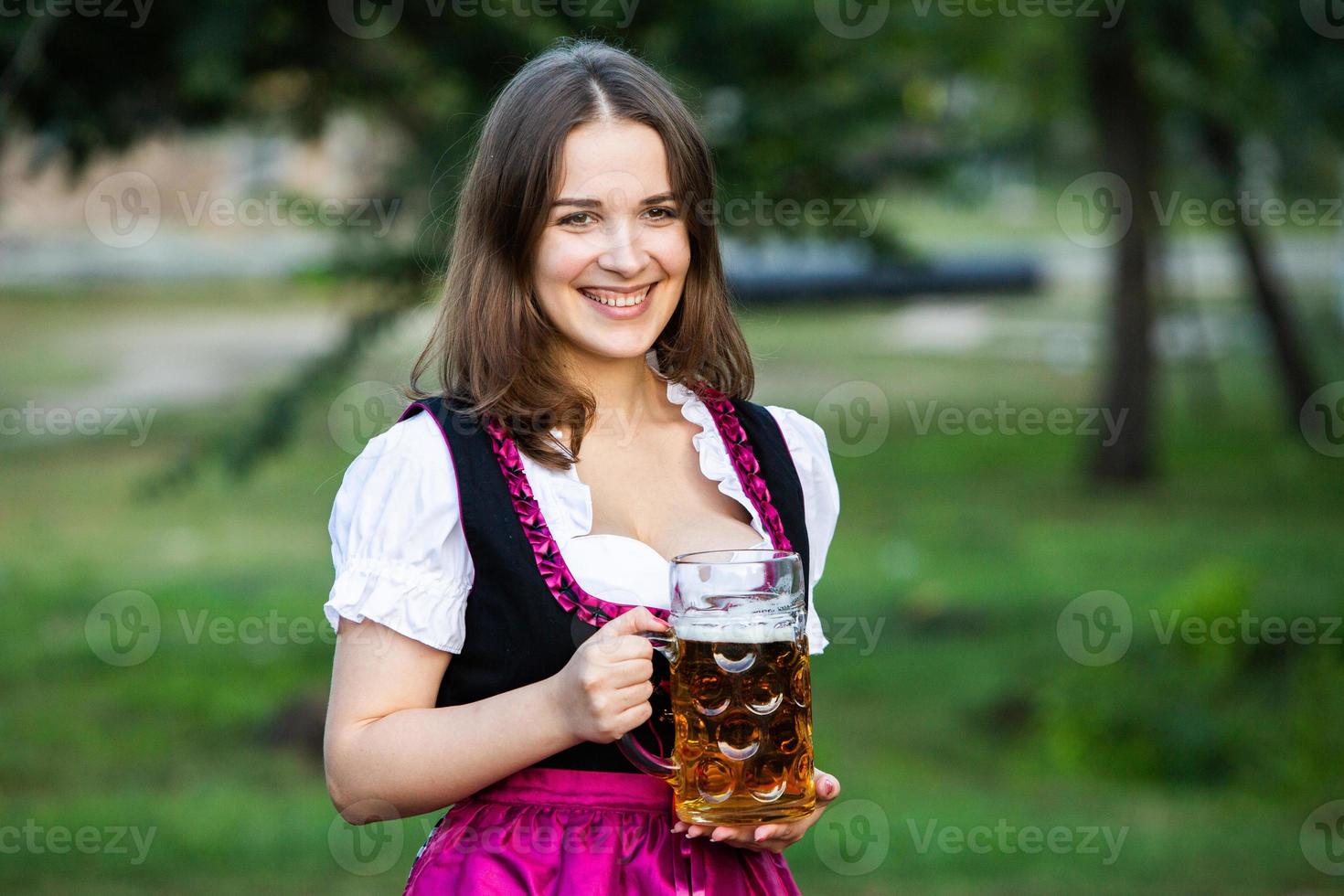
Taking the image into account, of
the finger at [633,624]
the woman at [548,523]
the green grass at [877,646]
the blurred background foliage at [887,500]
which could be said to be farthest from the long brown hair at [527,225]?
the blurred background foliage at [887,500]

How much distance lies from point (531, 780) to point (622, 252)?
62cm

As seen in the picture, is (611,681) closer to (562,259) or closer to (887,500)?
(562,259)

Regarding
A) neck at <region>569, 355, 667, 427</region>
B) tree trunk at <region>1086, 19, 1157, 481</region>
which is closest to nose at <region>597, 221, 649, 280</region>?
neck at <region>569, 355, 667, 427</region>

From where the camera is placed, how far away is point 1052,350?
17.7 metres

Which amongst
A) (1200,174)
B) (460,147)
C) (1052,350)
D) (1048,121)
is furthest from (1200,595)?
(1052,350)

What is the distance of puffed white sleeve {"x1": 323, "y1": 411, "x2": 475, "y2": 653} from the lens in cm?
Answer: 171

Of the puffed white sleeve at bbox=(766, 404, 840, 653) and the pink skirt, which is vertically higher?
the puffed white sleeve at bbox=(766, 404, 840, 653)

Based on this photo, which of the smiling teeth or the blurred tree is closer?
the smiling teeth

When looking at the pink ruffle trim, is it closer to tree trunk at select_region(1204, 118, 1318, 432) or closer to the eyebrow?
the eyebrow

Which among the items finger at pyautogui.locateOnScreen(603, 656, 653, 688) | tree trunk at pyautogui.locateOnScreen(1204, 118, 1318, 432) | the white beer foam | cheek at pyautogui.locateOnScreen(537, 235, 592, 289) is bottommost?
finger at pyautogui.locateOnScreen(603, 656, 653, 688)

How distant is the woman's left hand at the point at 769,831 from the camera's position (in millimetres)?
1654

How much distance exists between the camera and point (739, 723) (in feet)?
5.32

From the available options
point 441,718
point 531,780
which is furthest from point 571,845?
point 441,718

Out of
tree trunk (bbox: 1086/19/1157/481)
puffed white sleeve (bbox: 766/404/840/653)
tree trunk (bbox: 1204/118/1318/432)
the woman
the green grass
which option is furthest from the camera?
tree trunk (bbox: 1204/118/1318/432)
